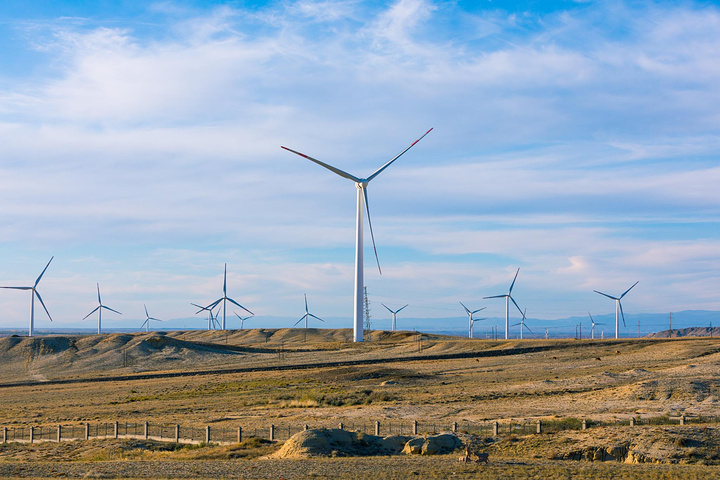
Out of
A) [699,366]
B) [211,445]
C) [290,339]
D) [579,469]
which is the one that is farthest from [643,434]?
[290,339]

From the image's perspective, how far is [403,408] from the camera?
168ft

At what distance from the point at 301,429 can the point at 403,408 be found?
39.5ft

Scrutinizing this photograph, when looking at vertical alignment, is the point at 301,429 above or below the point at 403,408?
above

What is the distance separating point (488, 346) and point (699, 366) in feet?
181

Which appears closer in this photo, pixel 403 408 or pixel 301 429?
pixel 301 429

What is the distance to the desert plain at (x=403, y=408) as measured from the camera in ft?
94.5

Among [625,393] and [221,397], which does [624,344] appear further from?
[221,397]

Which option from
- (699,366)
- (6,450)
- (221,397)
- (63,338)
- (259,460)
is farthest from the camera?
(63,338)

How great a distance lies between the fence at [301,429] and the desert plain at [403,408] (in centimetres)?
29

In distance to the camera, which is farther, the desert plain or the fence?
the fence

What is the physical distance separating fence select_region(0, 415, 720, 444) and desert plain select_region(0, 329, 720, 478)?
0.94 feet

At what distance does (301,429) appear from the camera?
40969 mm

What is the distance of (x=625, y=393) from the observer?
52.5 meters

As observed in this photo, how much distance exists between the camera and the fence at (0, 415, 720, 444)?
3678 cm
